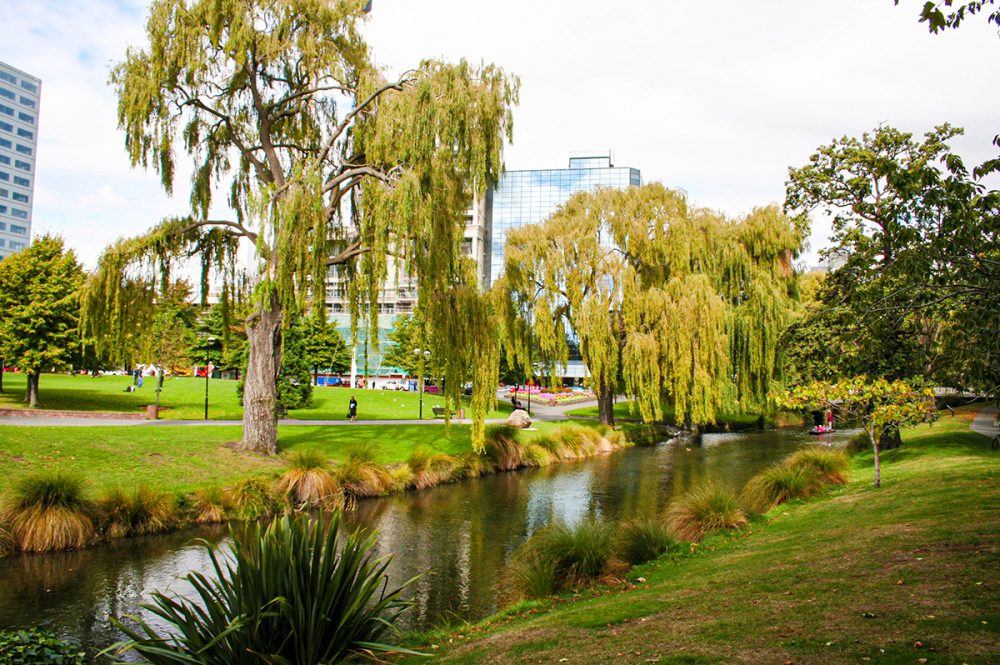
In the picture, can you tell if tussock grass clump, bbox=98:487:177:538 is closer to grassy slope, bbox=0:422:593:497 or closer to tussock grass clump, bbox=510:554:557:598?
grassy slope, bbox=0:422:593:497

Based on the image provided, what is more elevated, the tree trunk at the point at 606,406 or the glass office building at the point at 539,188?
the glass office building at the point at 539,188

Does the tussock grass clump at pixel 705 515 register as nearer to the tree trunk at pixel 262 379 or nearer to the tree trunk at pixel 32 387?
the tree trunk at pixel 262 379

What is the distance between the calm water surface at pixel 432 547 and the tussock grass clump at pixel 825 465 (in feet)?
7.39

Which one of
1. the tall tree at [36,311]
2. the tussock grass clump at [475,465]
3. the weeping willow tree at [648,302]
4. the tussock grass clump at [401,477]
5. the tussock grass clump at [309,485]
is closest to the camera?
the tussock grass clump at [309,485]

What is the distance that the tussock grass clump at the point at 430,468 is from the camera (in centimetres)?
1962

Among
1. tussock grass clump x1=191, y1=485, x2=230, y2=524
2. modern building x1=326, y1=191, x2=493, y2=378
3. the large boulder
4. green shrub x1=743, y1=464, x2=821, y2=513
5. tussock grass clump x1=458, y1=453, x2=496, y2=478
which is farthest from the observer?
the large boulder

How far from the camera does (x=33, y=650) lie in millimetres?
5250

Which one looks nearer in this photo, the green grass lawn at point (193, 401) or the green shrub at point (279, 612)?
the green shrub at point (279, 612)

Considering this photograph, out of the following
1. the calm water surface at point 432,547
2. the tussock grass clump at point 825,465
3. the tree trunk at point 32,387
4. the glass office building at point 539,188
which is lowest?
the calm water surface at point 432,547

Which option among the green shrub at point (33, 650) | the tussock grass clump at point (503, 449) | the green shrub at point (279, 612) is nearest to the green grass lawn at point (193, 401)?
the tussock grass clump at point (503, 449)

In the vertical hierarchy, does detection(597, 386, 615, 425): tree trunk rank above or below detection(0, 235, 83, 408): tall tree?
below

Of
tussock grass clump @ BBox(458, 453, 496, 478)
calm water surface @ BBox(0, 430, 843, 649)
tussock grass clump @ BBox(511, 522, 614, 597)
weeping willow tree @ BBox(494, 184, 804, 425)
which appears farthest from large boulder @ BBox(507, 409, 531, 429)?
tussock grass clump @ BBox(511, 522, 614, 597)

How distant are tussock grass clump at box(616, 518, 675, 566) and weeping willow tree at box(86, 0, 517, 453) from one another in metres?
7.89

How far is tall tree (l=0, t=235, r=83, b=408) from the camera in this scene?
82.4ft
